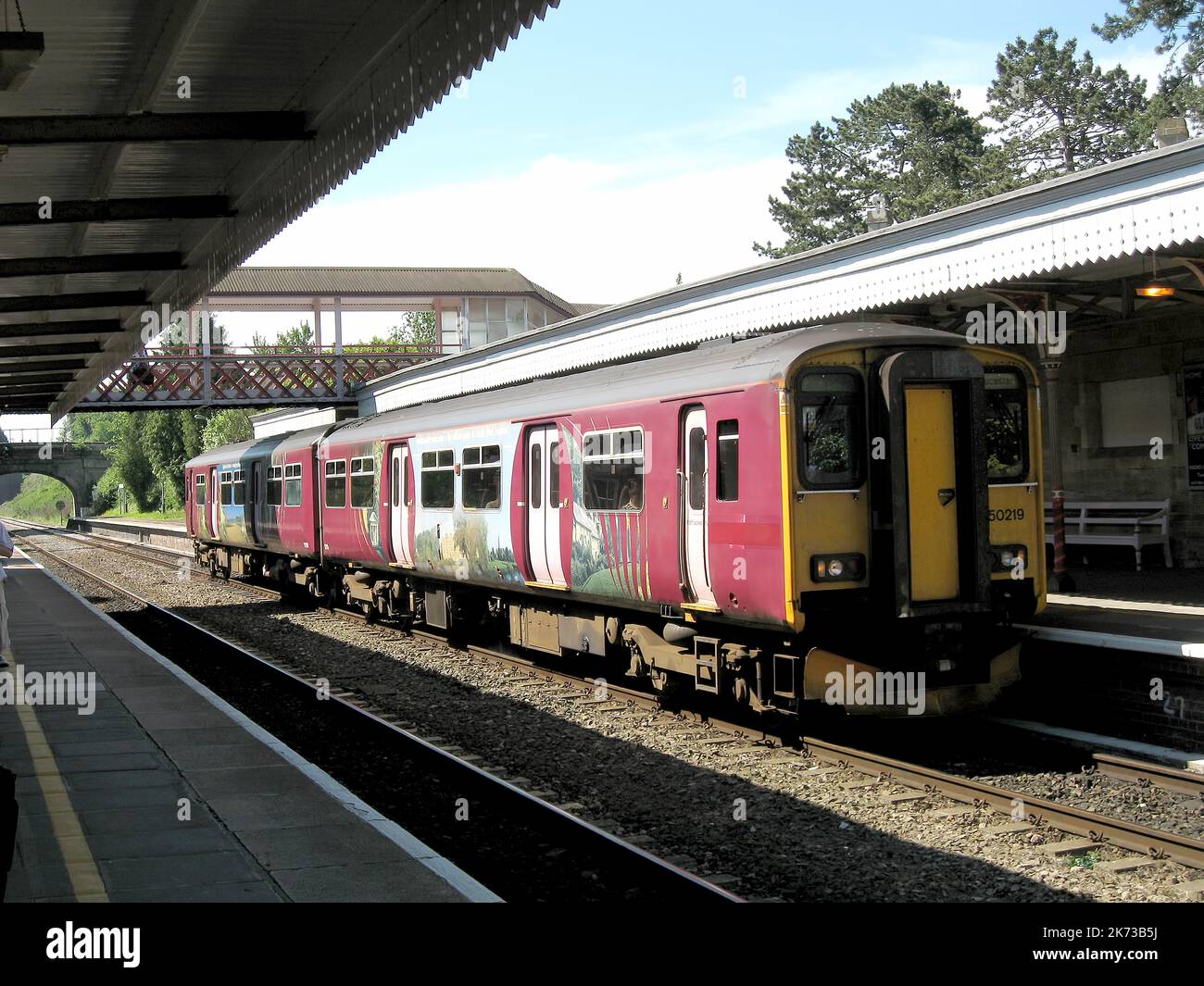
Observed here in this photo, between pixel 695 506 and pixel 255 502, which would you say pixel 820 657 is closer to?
pixel 695 506

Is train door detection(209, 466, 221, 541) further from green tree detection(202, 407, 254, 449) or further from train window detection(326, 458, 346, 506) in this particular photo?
green tree detection(202, 407, 254, 449)

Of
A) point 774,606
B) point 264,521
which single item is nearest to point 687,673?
point 774,606

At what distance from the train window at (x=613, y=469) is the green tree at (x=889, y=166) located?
3936 cm

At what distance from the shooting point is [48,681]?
493 inches

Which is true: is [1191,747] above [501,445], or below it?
below

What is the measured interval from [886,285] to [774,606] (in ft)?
18.5

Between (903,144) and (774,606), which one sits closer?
(774,606)

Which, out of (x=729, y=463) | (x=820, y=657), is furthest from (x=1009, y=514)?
(x=729, y=463)

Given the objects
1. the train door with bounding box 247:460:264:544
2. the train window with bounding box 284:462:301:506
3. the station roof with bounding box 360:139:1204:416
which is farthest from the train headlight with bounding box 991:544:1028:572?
the train door with bounding box 247:460:264:544

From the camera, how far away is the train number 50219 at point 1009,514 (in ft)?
32.1

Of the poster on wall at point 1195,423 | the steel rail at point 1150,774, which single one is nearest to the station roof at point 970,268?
the poster on wall at point 1195,423

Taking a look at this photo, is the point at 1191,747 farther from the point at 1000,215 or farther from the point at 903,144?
the point at 903,144

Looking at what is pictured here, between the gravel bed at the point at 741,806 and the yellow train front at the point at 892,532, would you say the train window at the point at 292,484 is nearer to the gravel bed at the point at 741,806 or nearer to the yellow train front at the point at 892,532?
the gravel bed at the point at 741,806

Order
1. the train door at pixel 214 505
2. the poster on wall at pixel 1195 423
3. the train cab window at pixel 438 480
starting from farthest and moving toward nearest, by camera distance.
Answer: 1. the train door at pixel 214 505
2. the poster on wall at pixel 1195 423
3. the train cab window at pixel 438 480
